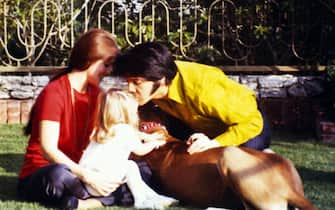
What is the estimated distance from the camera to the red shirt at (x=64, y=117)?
4.48 m

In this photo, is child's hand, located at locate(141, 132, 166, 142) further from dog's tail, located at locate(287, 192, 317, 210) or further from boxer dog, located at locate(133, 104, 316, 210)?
dog's tail, located at locate(287, 192, 317, 210)

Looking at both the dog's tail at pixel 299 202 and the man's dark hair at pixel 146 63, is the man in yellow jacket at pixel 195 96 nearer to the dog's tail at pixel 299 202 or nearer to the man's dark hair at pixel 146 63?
the man's dark hair at pixel 146 63

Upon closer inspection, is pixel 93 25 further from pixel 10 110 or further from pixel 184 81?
pixel 184 81

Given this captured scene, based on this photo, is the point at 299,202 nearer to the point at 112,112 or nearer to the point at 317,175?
the point at 112,112

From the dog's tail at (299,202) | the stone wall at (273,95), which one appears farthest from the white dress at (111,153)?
the stone wall at (273,95)

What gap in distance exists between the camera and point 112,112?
14.4 ft

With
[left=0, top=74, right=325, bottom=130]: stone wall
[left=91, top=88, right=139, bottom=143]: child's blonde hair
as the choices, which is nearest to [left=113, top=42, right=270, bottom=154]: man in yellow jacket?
[left=91, top=88, right=139, bottom=143]: child's blonde hair

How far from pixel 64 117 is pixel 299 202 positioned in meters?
1.48

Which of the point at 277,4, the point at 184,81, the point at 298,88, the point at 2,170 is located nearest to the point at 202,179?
the point at 184,81

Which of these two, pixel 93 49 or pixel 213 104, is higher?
pixel 93 49

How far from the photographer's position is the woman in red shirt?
4.43 m

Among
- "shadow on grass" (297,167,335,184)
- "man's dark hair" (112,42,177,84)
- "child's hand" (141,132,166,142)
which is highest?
"man's dark hair" (112,42,177,84)

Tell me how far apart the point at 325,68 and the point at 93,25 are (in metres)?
2.84

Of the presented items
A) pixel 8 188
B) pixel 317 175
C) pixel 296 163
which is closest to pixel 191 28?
pixel 296 163
